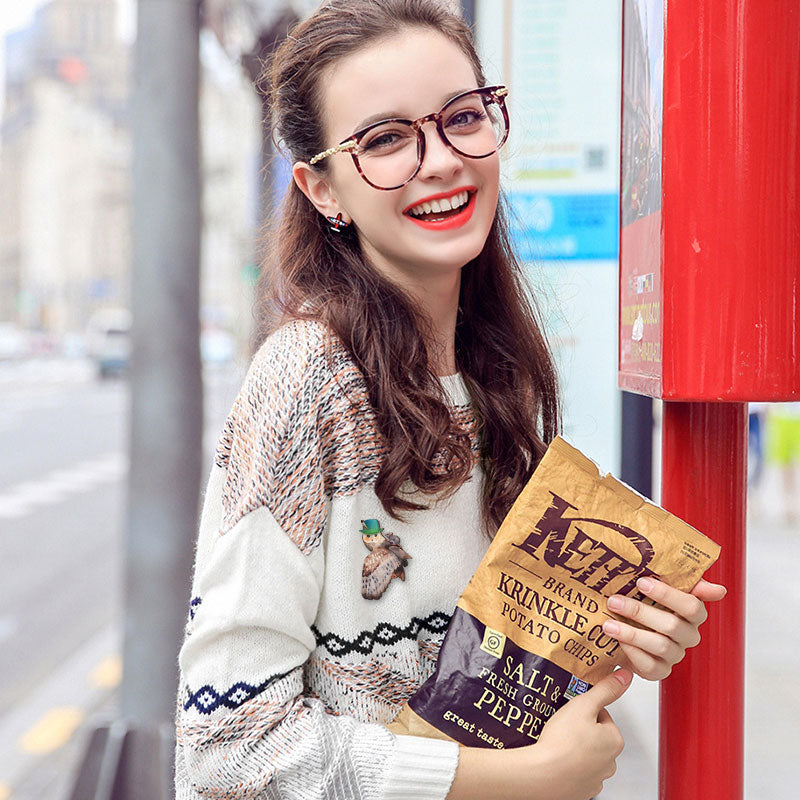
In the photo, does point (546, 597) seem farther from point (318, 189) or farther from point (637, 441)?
point (637, 441)

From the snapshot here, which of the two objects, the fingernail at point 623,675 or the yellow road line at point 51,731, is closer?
the fingernail at point 623,675

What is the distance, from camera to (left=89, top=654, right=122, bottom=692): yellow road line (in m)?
5.22

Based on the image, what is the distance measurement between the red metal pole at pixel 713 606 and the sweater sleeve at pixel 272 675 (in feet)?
1.09

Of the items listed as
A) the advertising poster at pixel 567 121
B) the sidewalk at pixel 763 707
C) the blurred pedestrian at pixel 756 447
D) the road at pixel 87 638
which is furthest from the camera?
the blurred pedestrian at pixel 756 447

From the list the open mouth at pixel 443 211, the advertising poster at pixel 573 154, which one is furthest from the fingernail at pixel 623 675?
the advertising poster at pixel 573 154

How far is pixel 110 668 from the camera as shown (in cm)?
545

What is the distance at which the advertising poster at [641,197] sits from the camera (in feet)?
3.78

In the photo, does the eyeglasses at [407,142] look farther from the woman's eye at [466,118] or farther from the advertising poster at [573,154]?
the advertising poster at [573,154]

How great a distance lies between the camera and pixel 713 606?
1.27 m

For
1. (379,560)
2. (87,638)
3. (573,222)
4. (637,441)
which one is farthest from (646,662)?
(87,638)

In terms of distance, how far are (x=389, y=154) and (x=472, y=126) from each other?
0.12 m

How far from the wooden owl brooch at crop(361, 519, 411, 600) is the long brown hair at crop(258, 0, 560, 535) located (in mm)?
31

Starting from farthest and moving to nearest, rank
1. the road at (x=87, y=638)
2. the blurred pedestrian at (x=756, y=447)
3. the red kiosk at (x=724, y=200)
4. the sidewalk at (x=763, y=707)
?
the blurred pedestrian at (x=756, y=447) → the road at (x=87, y=638) → the sidewalk at (x=763, y=707) → the red kiosk at (x=724, y=200)

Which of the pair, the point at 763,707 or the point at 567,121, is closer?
the point at 567,121
